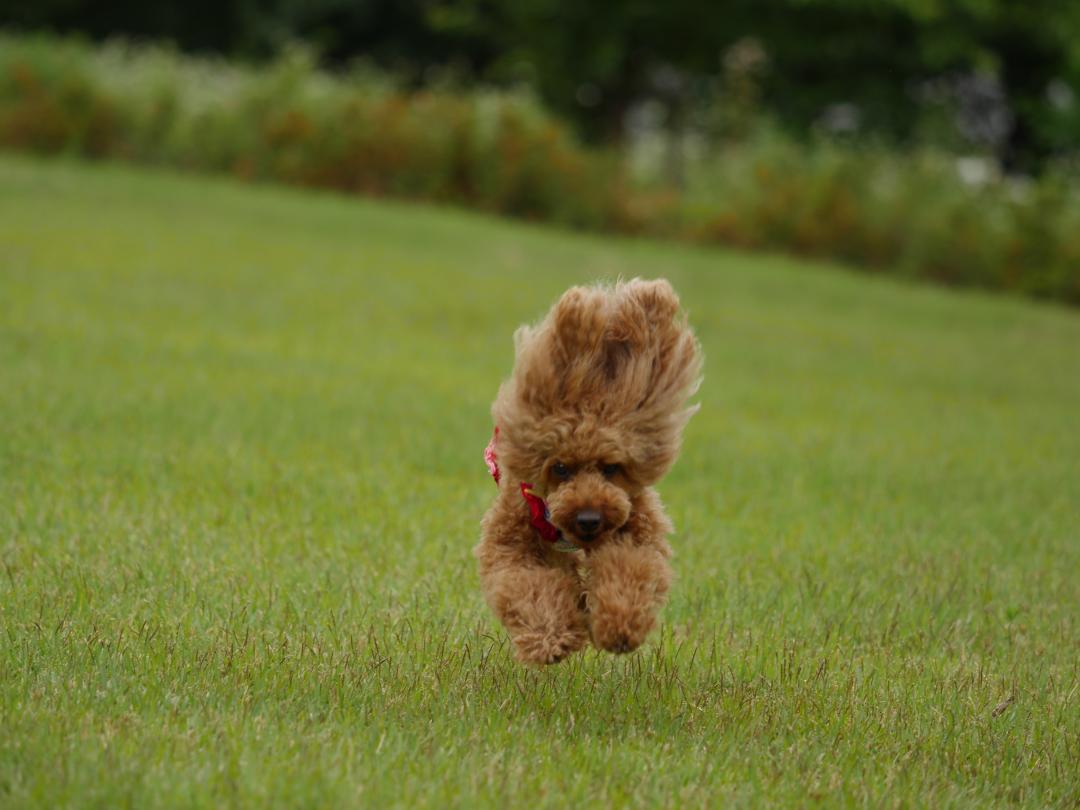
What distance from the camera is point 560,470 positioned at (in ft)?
15.5

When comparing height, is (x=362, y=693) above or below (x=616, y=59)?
below

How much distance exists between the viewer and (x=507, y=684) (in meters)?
5.18

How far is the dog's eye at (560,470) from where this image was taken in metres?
4.71

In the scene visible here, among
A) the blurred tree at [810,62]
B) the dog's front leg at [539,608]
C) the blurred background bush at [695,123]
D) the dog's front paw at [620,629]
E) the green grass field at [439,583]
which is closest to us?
the green grass field at [439,583]

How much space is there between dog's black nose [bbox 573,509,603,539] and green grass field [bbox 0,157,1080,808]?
2.25 feet

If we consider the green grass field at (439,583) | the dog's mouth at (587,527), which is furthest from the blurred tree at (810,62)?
the dog's mouth at (587,527)

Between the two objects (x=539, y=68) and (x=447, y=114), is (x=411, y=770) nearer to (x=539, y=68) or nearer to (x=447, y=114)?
(x=447, y=114)

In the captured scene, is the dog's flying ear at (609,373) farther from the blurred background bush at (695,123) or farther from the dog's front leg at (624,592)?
the blurred background bush at (695,123)

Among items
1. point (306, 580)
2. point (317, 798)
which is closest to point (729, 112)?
point (306, 580)

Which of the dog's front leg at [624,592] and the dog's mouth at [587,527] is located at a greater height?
the dog's mouth at [587,527]

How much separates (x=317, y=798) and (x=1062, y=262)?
2246cm

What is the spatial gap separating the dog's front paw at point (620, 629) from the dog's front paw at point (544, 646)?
127mm

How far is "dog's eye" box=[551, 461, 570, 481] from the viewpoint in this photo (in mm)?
4715

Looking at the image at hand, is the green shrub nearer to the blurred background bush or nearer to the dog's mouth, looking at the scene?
the blurred background bush
